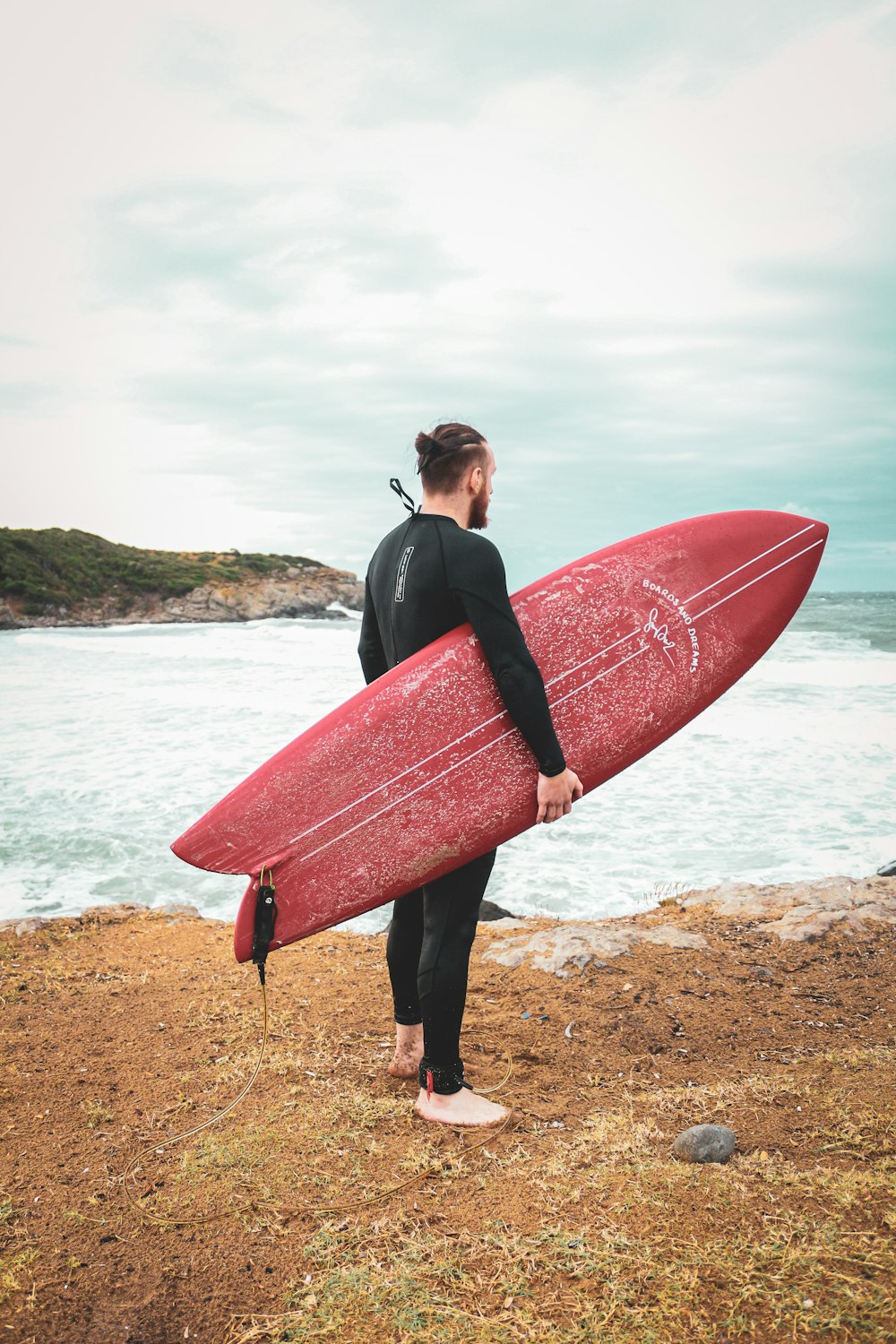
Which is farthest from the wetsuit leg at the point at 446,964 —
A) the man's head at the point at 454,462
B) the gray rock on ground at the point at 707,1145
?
the man's head at the point at 454,462

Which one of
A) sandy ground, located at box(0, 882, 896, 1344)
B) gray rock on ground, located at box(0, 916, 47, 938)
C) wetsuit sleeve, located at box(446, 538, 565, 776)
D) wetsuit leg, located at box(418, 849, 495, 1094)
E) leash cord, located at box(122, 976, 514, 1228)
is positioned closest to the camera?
sandy ground, located at box(0, 882, 896, 1344)

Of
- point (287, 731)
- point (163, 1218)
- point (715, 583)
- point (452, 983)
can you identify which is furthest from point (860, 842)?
point (287, 731)

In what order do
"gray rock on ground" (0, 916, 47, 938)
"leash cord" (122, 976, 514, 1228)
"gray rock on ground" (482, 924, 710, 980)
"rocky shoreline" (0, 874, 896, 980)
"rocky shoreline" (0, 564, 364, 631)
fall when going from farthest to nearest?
1. "rocky shoreline" (0, 564, 364, 631)
2. "gray rock on ground" (0, 916, 47, 938)
3. "rocky shoreline" (0, 874, 896, 980)
4. "gray rock on ground" (482, 924, 710, 980)
5. "leash cord" (122, 976, 514, 1228)

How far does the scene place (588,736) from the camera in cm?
262

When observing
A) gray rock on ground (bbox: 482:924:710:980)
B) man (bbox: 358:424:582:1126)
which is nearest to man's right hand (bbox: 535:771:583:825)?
man (bbox: 358:424:582:1126)

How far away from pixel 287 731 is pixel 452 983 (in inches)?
370

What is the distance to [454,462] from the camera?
7.20 feet

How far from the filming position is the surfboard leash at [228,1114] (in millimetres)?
1852

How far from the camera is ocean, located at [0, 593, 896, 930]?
5922 millimetres

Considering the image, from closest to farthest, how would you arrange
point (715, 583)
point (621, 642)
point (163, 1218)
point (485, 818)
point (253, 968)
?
point (163, 1218), point (485, 818), point (621, 642), point (715, 583), point (253, 968)

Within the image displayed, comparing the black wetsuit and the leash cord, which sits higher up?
the black wetsuit

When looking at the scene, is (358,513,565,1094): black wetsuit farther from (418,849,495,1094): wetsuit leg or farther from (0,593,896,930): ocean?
(0,593,896,930): ocean

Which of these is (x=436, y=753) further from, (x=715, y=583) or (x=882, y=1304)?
(x=882, y=1304)

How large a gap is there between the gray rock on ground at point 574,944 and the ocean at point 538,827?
5.67 ft
